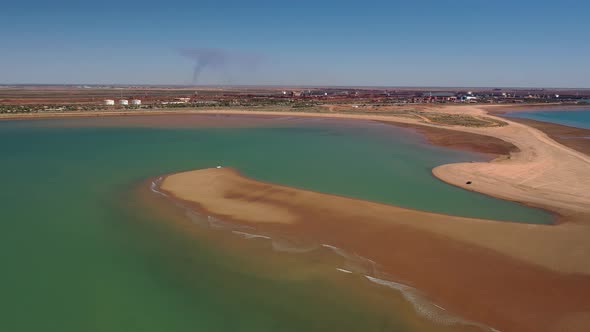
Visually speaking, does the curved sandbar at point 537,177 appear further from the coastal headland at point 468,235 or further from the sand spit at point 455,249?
the sand spit at point 455,249

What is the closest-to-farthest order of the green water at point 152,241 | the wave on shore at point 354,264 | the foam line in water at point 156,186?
the wave on shore at point 354,264
the green water at point 152,241
the foam line in water at point 156,186

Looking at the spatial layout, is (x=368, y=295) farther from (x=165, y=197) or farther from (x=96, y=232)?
(x=165, y=197)

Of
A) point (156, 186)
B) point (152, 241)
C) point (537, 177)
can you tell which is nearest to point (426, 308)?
point (152, 241)

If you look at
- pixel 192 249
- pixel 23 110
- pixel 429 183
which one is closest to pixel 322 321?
pixel 192 249

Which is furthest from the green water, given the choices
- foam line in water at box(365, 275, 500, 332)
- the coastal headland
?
the coastal headland

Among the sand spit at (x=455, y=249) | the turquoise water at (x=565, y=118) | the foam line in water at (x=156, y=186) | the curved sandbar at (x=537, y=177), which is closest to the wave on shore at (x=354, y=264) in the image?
the sand spit at (x=455, y=249)

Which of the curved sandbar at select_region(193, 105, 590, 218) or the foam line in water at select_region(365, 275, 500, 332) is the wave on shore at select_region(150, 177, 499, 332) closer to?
the foam line in water at select_region(365, 275, 500, 332)
